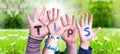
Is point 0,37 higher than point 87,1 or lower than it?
lower

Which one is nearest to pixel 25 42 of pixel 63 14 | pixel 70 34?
pixel 63 14

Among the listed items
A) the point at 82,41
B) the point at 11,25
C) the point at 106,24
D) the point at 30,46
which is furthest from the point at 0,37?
the point at 106,24

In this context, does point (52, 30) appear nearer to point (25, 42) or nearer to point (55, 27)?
point (55, 27)

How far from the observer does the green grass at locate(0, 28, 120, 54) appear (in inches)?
80.0

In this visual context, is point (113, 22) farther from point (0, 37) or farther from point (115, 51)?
point (0, 37)

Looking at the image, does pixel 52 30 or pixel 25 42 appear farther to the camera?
→ pixel 25 42

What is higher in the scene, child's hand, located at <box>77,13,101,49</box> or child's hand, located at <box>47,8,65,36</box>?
child's hand, located at <box>47,8,65,36</box>

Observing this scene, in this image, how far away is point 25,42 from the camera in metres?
2.04

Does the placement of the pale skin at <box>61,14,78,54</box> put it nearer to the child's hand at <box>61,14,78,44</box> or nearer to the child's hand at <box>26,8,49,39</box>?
the child's hand at <box>61,14,78,44</box>

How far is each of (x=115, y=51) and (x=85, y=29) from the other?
1.47 feet

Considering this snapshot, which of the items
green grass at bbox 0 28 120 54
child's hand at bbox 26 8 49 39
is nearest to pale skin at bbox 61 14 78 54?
child's hand at bbox 26 8 49 39

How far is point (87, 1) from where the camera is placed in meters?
2.07

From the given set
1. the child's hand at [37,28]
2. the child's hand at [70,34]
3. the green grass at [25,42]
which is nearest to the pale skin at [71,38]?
the child's hand at [70,34]

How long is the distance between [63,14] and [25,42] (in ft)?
1.12
